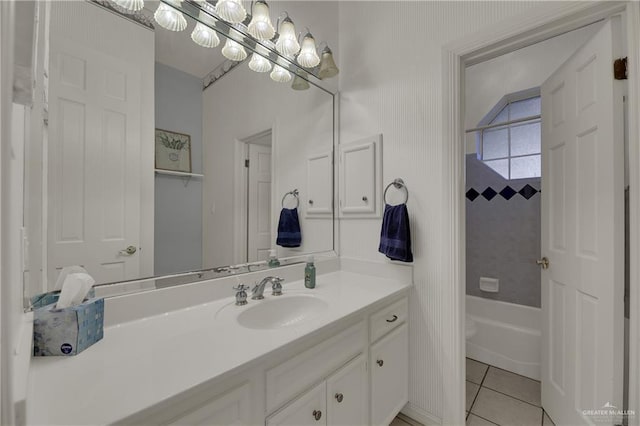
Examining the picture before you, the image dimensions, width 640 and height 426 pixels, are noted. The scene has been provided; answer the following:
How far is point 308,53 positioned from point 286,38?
17 cm

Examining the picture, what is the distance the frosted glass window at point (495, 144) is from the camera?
2439mm

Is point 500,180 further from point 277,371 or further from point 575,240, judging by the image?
point 277,371

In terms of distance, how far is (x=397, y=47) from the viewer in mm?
1564

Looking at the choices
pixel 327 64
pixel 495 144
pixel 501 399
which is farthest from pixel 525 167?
pixel 327 64

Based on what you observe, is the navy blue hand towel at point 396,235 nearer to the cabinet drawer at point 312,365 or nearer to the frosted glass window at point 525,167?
the cabinet drawer at point 312,365

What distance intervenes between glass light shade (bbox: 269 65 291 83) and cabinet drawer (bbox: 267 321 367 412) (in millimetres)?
1386

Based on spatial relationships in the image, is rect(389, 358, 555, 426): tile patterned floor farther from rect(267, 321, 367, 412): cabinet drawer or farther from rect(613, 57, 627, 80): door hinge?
rect(613, 57, 627, 80): door hinge

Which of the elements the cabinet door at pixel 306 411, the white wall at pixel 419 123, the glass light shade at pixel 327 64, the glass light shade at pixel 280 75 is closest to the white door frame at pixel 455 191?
the white wall at pixel 419 123

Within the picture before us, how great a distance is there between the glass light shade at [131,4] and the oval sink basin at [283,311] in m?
1.24

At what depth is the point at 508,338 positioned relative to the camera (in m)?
2.08

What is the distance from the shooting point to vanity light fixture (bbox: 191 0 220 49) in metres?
1.17

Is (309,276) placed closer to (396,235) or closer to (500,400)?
(396,235)

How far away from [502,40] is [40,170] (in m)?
1.87

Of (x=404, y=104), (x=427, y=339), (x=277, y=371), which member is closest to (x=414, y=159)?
(x=404, y=104)
